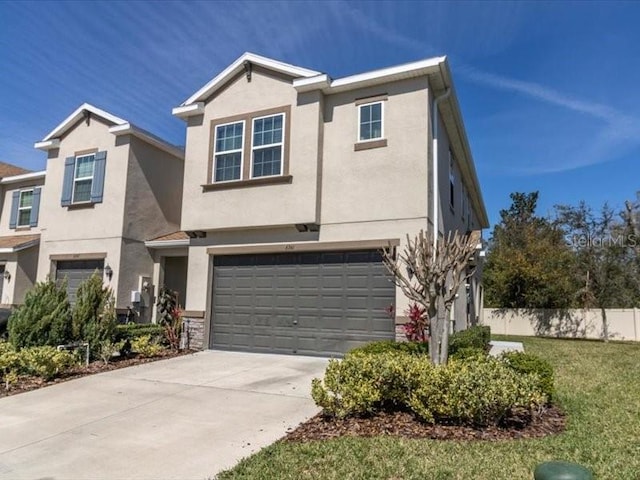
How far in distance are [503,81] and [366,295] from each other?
32.5 ft

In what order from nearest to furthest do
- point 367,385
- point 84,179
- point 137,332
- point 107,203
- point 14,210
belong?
point 367,385 → point 137,332 → point 107,203 → point 84,179 → point 14,210

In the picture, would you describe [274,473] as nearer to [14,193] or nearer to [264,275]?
[264,275]

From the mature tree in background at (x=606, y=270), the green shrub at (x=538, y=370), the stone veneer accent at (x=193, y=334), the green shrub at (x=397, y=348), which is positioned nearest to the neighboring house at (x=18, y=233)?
the stone veneer accent at (x=193, y=334)

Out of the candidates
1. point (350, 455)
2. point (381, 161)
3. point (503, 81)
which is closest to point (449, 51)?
point (381, 161)

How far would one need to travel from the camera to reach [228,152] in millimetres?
13625

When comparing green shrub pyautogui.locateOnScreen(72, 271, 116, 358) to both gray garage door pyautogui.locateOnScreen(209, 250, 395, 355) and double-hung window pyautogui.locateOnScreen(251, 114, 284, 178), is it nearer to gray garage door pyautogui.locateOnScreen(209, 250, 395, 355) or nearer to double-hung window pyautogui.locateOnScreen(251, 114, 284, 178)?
gray garage door pyautogui.locateOnScreen(209, 250, 395, 355)

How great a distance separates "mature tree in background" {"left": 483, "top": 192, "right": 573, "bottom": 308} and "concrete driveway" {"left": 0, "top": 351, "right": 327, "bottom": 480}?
67.4 feet

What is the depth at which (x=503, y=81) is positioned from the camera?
16.4m

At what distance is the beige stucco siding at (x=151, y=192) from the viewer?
1575cm

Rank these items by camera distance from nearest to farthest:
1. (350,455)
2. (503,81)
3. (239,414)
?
1. (350,455)
2. (239,414)
3. (503,81)

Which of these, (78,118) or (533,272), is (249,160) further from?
(533,272)

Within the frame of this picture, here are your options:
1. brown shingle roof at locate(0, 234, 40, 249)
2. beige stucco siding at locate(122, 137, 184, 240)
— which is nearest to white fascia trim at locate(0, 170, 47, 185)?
brown shingle roof at locate(0, 234, 40, 249)

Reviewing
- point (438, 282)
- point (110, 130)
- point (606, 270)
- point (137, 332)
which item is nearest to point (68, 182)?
point (110, 130)

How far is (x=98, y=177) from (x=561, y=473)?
642 inches
